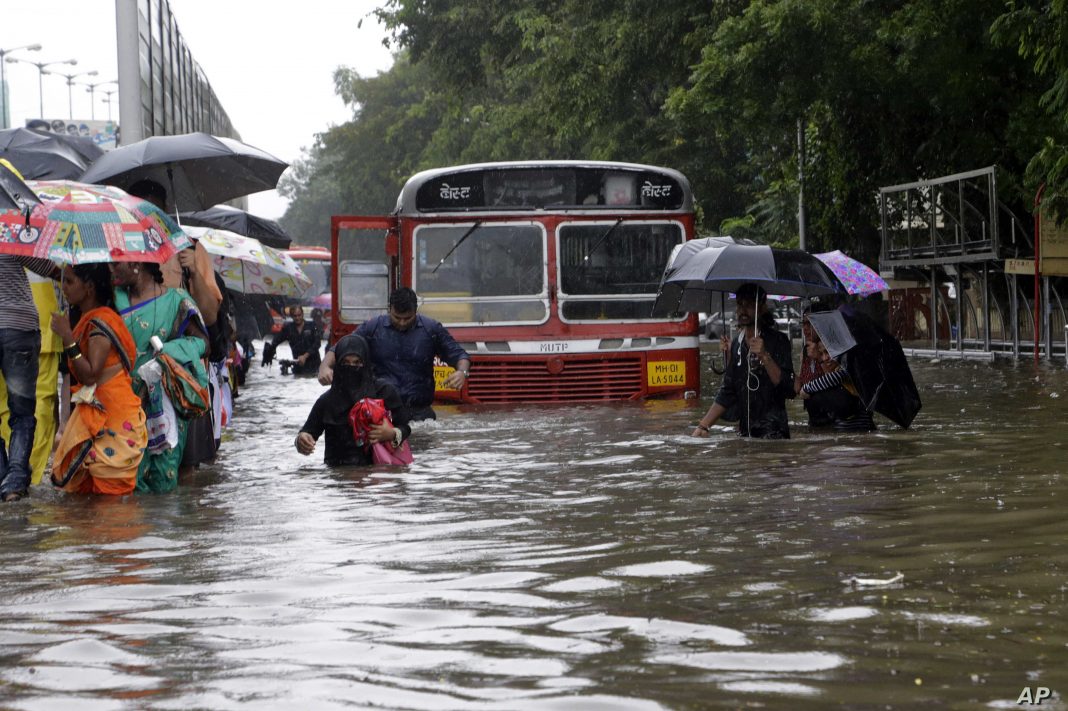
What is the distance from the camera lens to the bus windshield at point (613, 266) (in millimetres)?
16422

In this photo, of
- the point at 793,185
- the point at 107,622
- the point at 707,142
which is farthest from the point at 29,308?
the point at 707,142

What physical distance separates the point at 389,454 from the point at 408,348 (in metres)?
1.80

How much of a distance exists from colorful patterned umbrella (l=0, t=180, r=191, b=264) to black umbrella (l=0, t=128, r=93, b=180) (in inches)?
161

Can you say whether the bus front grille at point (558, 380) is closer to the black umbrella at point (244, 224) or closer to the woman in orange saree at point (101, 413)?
the black umbrella at point (244, 224)

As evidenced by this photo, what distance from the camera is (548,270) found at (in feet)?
54.1

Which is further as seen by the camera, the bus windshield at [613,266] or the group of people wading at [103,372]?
the bus windshield at [613,266]

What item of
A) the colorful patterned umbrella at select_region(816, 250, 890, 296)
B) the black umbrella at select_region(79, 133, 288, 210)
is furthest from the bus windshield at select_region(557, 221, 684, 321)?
the black umbrella at select_region(79, 133, 288, 210)

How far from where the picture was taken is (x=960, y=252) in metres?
27.4

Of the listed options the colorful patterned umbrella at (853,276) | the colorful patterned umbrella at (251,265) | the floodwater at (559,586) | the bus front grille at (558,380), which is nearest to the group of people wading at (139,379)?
the floodwater at (559,586)

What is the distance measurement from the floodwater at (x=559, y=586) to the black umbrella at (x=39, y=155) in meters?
3.67

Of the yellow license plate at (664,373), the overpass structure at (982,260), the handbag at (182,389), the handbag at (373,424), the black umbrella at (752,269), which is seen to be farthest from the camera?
the overpass structure at (982,260)

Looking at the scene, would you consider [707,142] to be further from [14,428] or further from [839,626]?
[839,626]

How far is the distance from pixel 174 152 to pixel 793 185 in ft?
63.0

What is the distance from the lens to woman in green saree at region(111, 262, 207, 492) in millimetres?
9680
